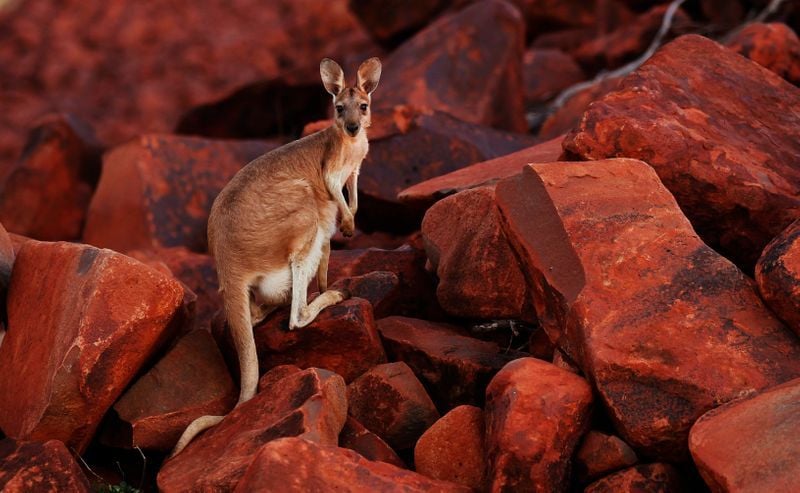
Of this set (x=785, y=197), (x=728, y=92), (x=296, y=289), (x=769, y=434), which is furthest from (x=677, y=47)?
(x=769, y=434)

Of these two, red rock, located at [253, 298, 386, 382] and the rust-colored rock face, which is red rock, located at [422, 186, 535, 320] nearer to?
red rock, located at [253, 298, 386, 382]

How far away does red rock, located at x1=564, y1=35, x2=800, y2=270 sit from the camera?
19.4 ft

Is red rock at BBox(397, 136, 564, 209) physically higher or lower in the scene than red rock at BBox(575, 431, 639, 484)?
lower

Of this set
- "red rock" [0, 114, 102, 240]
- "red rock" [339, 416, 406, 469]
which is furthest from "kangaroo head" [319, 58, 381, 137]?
"red rock" [0, 114, 102, 240]

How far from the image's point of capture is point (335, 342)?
5723 mm

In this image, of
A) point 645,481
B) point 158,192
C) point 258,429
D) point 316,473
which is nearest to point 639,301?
point 645,481

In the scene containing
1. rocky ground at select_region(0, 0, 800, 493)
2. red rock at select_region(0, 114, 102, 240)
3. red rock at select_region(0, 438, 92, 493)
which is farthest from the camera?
red rock at select_region(0, 114, 102, 240)

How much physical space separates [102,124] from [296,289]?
20.1ft

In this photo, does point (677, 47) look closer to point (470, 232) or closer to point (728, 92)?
point (728, 92)

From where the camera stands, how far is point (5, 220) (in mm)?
10102

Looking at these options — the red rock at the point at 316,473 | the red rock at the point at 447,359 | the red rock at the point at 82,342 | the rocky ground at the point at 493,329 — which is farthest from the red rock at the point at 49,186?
the red rock at the point at 316,473

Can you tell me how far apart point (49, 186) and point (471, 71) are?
12.9 ft

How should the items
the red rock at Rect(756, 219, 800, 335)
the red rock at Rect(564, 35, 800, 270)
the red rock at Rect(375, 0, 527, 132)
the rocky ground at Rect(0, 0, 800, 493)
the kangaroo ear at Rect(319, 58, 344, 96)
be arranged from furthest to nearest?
the red rock at Rect(375, 0, 527, 132) → the kangaroo ear at Rect(319, 58, 344, 96) → the red rock at Rect(564, 35, 800, 270) → the red rock at Rect(756, 219, 800, 335) → the rocky ground at Rect(0, 0, 800, 493)

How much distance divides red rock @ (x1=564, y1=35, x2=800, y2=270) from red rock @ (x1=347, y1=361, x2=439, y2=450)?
156 centimetres
